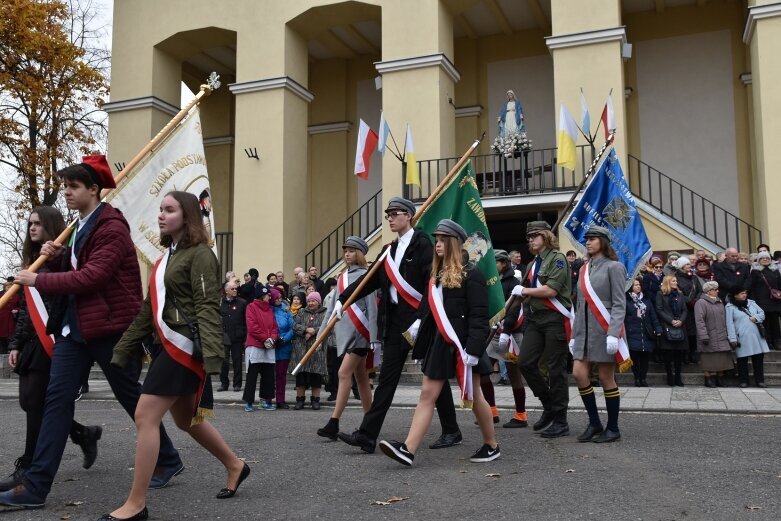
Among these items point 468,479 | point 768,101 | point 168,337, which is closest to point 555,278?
point 468,479

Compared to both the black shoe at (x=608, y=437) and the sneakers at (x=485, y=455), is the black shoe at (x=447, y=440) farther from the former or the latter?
the black shoe at (x=608, y=437)

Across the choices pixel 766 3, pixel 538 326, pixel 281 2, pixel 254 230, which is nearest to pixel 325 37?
pixel 281 2

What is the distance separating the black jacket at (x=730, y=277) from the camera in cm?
1284

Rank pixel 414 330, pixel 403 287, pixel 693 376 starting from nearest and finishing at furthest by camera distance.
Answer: pixel 414 330 < pixel 403 287 < pixel 693 376

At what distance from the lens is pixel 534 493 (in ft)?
16.5

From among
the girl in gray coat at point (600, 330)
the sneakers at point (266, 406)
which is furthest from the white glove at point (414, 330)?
the sneakers at point (266, 406)

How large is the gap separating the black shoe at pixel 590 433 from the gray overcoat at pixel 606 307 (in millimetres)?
631

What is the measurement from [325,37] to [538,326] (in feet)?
55.3

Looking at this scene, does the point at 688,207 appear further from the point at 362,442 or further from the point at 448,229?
the point at 362,442

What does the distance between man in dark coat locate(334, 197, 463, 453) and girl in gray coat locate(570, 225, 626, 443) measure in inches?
47.8

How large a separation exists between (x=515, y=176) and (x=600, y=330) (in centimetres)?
1271

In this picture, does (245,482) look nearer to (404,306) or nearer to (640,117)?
(404,306)

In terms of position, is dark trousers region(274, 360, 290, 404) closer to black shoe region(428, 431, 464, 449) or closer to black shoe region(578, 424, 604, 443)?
black shoe region(428, 431, 464, 449)

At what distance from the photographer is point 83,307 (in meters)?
4.96
